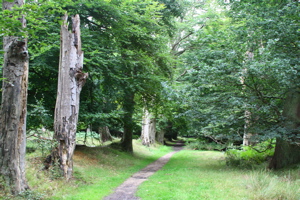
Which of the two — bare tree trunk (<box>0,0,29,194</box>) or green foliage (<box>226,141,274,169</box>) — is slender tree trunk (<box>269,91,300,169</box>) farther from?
bare tree trunk (<box>0,0,29,194</box>)

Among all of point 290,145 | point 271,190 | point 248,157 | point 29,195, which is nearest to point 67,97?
point 29,195

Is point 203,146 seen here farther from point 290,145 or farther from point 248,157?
point 290,145

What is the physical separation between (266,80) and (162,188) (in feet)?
19.4

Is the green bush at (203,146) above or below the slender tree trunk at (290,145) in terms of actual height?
below

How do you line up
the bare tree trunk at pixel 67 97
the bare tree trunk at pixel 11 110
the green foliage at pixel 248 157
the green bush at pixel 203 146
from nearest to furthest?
the bare tree trunk at pixel 11 110 → the bare tree trunk at pixel 67 97 → the green foliage at pixel 248 157 → the green bush at pixel 203 146

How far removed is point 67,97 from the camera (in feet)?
28.1

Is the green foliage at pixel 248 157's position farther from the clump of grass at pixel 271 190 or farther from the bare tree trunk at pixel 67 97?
the bare tree trunk at pixel 67 97

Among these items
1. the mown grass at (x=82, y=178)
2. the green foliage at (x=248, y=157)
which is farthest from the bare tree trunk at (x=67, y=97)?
the green foliage at (x=248, y=157)

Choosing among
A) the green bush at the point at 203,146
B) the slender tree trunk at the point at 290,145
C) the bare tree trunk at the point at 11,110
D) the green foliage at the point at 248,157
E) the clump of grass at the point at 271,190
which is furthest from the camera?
the green bush at the point at 203,146

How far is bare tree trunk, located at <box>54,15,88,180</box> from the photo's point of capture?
849 centimetres

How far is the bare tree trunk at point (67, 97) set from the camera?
27.9 feet

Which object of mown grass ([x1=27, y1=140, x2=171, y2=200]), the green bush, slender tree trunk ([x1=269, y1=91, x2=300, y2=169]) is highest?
slender tree trunk ([x1=269, y1=91, x2=300, y2=169])

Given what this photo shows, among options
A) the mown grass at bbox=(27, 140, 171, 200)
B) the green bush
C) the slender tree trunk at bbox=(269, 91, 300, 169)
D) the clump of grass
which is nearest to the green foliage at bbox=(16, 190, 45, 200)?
the mown grass at bbox=(27, 140, 171, 200)

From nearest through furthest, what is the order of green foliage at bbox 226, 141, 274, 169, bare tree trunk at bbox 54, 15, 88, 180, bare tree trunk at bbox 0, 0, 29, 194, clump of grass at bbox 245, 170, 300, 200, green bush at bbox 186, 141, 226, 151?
bare tree trunk at bbox 0, 0, 29, 194 < clump of grass at bbox 245, 170, 300, 200 < bare tree trunk at bbox 54, 15, 88, 180 < green foliage at bbox 226, 141, 274, 169 < green bush at bbox 186, 141, 226, 151
